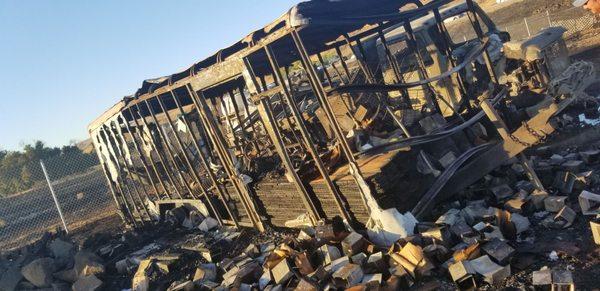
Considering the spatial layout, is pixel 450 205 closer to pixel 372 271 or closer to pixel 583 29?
pixel 372 271

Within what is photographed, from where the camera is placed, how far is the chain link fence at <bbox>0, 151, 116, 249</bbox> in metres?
13.2

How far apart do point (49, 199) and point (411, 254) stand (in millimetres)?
20717

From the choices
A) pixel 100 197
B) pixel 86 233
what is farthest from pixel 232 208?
pixel 100 197

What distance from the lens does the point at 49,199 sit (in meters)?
19.8

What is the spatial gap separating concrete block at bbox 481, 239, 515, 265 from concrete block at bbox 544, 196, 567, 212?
3.98 feet

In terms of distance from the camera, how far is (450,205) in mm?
5664

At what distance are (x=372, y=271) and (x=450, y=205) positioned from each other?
190cm

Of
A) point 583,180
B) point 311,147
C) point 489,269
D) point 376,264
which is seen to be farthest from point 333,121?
point 583,180

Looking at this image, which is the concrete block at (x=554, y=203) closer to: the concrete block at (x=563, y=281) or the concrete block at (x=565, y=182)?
the concrete block at (x=565, y=182)

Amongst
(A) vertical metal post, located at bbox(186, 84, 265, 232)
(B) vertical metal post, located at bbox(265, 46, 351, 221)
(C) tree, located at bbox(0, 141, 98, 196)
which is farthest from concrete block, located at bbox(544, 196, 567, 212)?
(C) tree, located at bbox(0, 141, 98, 196)

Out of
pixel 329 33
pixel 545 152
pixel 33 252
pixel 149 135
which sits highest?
pixel 329 33

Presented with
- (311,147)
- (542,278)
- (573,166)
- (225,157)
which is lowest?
(573,166)

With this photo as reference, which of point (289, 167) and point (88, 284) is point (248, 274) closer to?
point (289, 167)

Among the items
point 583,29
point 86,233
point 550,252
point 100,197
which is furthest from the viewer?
point 100,197
